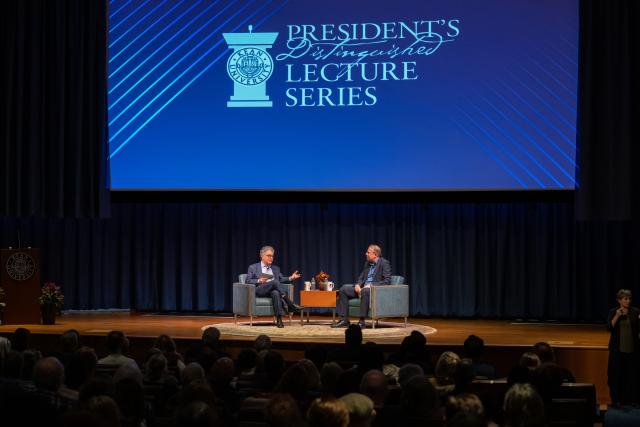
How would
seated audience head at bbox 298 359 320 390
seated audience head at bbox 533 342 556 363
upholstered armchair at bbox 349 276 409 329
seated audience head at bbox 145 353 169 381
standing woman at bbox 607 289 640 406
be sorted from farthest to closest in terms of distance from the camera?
upholstered armchair at bbox 349 276 409 329 < standing woman at bbox 607 289 640 406 < seated audience head at bbox 533 342 556 363 < seated audience head at bbox 145 353 169 381 < seated audience head at bbox 298 359 320 390

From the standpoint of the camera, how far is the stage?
8.17 m

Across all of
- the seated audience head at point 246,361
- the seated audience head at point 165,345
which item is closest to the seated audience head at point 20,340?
the seated audience head at point 165,345

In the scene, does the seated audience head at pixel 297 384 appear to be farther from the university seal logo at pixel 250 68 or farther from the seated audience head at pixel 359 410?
the university seal logo at pixel 250 68

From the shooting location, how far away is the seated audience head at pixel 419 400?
149 inches

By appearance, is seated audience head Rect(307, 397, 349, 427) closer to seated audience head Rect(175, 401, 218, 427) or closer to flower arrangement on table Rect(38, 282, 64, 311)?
seated audience head Rect(175, 401, 218, 427)

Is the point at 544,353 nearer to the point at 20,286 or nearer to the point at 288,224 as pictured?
the point at 288,224

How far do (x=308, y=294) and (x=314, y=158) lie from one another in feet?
6.14

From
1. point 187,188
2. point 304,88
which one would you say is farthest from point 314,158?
point 187,188

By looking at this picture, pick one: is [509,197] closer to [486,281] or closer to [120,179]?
[486,281]

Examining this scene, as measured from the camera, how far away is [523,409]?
360 cm

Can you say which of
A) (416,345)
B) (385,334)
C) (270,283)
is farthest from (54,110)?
(416,345)

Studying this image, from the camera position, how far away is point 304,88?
11.1 metres

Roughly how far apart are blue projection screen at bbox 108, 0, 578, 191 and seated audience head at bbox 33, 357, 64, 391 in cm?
688

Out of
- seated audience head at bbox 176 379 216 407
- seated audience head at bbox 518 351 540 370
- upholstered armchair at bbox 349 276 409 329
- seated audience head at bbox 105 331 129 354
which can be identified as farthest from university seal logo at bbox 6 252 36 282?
seated audience head at bbox 176 379 216 407
